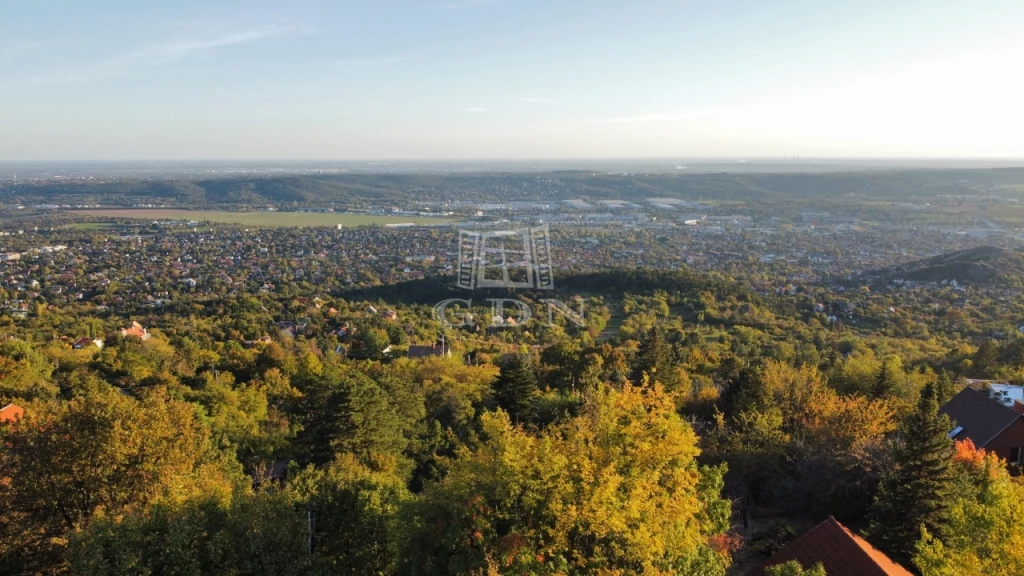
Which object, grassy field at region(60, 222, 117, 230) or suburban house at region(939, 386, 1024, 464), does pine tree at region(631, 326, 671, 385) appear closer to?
suburban house at region(939, 386, 1024, 464)

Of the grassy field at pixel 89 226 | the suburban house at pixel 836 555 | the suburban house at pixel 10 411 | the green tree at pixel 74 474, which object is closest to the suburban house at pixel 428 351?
the suburban house at pixel 10 411

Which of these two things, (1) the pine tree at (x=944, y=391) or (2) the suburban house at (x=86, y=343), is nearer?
(1) the pine tree at (x=944, y=391)

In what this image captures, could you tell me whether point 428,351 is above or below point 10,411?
below

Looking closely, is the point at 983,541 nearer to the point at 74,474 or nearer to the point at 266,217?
the point at 74,474

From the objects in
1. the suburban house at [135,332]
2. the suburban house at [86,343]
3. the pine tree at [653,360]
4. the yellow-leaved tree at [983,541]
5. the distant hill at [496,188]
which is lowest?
the suburban house at [135,332]

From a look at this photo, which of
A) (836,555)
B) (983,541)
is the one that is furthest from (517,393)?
(983,541)

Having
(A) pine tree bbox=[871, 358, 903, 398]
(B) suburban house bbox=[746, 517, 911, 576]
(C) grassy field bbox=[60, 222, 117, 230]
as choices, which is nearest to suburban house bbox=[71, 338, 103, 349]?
(B) suburban house bbox=[746, 517, 911, 576]

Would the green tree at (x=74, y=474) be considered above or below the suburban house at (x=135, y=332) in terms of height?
above

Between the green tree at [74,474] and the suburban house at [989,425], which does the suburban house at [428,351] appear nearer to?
the suburban house at [989,425]
